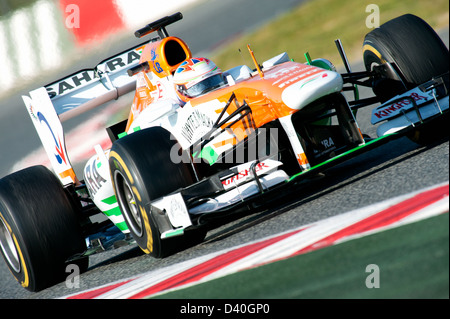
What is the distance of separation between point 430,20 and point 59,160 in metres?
8.97

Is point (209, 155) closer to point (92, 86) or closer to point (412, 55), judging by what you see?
point (412, 55)

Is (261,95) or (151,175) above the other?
(261,95)

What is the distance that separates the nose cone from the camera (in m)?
5.18

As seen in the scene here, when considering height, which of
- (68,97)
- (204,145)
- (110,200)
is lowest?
(110,200)

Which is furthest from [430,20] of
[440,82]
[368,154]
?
[440,82]

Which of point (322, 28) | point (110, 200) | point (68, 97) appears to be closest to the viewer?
point (110, 200)

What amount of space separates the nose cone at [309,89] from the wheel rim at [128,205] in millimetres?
1551

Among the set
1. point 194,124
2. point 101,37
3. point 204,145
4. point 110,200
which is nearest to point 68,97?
point 110,200

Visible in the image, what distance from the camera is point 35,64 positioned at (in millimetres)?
16141

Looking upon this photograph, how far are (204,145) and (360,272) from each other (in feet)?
7.81

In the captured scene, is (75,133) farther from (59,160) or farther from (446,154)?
(446,154)

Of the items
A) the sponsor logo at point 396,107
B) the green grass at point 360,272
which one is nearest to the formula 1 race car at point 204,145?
the sponsor logo at point 396,107

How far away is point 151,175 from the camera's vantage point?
523 cm

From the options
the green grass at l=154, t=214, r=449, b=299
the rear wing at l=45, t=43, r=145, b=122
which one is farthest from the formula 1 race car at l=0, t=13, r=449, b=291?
the green grass at l=154, t=214, r=449, b=299
